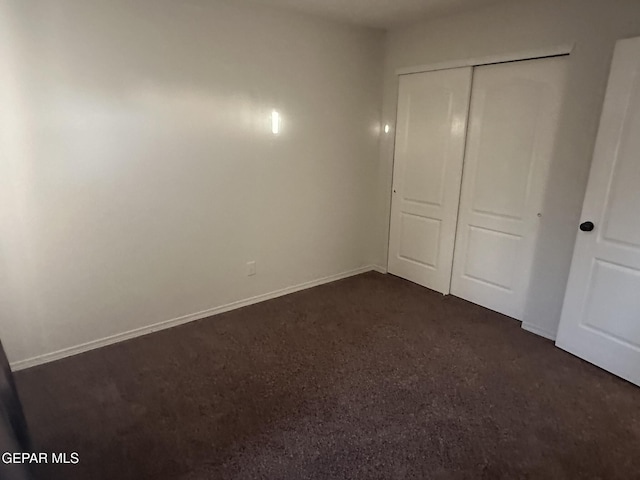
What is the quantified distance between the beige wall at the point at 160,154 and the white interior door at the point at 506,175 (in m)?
1.19

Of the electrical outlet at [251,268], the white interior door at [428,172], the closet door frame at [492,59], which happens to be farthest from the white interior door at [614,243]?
the electrical outlet at [251,268]

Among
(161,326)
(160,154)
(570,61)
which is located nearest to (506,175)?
(570,61)

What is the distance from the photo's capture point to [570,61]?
8.77 feet

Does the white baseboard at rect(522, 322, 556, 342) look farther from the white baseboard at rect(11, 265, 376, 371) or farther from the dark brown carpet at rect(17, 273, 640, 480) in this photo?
the white baseboard at rect(11, 265, 376, 371)

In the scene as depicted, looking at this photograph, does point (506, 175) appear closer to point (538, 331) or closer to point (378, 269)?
point (538, 331)

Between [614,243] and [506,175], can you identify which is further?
[506,175]

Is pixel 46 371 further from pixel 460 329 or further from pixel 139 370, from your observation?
pixel 460 329

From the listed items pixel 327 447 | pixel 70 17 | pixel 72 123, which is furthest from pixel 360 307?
pixel 70 17

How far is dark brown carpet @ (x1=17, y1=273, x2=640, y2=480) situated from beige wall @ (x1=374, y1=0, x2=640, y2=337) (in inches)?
17.8

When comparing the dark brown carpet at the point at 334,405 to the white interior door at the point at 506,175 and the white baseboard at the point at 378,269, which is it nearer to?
the white interior door at the point at 506,175

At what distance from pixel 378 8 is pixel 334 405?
2.95 meters

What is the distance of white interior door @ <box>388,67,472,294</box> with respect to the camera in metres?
3.47

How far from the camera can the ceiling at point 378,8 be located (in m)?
2.99

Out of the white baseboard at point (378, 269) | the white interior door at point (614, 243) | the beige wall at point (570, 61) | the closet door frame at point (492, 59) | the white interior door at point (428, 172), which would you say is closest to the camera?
the white interior door at point (614, 243)
